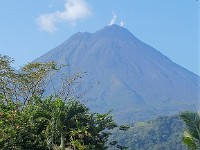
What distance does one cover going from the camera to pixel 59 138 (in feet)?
45.4

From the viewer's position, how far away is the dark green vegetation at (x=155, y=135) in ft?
289

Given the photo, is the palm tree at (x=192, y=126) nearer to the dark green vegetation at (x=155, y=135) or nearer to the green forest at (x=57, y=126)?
the green forest at (x=57, y=126)

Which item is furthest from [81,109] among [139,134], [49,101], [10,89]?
[139,134]

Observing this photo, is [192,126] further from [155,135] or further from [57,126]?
[155,135]

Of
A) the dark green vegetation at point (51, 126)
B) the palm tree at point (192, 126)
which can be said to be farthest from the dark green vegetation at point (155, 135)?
the palm tree at point (192, 126)

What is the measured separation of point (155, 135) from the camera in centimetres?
9925

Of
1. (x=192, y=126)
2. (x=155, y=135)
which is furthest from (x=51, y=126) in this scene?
(x=155, y=135)

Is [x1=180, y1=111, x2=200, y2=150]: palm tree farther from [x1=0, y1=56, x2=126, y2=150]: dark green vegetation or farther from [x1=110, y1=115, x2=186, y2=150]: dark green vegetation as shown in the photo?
[x1=110, y1=115, x2=186, y2=150]: dark green vegetation

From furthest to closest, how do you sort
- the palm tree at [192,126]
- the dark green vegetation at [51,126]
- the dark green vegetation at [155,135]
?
the dark green vegetation at [155,135]
the dark green vegetation at [51,126]
the palm tree at [192,126]

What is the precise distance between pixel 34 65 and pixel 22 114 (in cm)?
849

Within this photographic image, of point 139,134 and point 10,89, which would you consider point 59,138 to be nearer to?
point 10,89

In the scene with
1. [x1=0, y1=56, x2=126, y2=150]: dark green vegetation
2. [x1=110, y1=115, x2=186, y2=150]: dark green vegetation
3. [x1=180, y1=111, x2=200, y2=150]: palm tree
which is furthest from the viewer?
[x1=110, y1=115, x2=186, y2=150]: dark green vegetation

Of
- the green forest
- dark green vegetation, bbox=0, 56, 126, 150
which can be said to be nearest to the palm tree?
the green forest

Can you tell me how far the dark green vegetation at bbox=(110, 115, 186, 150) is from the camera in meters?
88.0
